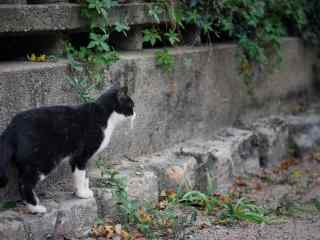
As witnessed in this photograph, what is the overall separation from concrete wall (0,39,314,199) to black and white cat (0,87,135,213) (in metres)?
0.26

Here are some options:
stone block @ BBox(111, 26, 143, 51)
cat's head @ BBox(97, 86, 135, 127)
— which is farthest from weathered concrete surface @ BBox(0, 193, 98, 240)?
stone block @ BBox(111, 26, 143, 51)

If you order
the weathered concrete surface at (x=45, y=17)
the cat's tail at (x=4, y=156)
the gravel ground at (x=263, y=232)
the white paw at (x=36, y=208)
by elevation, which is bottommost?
the gravel ground at (x=263, y=232)

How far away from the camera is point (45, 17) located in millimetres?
4379

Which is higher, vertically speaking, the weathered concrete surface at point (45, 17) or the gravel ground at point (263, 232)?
the weathered concrete surface at point (45, 17)

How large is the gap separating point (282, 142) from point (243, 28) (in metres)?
1.36

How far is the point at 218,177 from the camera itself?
18.9ft

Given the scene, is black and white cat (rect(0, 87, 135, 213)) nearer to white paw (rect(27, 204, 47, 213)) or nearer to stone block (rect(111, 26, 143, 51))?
white paw (rect(27, 204, 47, 213))

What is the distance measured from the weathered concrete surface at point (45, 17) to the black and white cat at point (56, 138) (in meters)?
0.59

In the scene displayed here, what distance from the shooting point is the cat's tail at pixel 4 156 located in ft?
12.2

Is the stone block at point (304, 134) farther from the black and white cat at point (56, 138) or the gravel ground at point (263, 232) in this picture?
the black and white cat at point (56, 138)

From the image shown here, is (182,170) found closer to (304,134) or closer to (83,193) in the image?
(83,193)

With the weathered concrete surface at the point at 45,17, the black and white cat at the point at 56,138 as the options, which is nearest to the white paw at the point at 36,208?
the black and white cat at the point at 56,138

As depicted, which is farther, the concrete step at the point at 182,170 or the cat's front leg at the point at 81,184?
the cat's front leg at the point at 81,184

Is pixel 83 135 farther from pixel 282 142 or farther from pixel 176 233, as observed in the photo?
pixel 282 142
